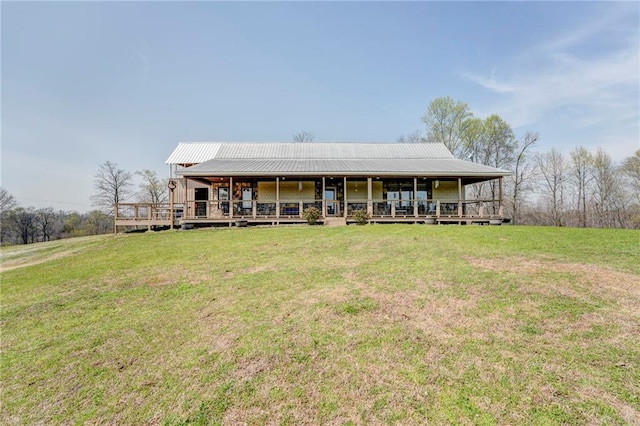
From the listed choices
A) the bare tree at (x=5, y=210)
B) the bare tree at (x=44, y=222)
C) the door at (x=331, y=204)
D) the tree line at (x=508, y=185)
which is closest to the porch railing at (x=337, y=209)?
the door at (x=331, y=204)

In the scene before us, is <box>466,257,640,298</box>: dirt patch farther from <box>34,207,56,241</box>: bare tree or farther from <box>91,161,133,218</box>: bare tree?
<box>34,207,56,241</box>: bare tree

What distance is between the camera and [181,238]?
41.3ft

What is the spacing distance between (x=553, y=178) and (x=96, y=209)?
57843mm

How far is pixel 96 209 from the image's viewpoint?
123ft

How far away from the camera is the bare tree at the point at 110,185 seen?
37.2 meters

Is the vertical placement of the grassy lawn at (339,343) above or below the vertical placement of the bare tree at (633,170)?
below

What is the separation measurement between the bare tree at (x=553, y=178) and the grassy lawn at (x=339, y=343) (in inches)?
1278

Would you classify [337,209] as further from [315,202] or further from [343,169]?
[343,169]

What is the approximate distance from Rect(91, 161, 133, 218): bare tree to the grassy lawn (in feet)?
121

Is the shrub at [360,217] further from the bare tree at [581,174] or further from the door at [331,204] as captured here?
the bare tree at [581,174]

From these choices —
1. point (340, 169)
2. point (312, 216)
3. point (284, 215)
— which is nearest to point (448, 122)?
point (340, 169)

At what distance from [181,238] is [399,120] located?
115 ft

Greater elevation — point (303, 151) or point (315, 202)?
point (303, 151)

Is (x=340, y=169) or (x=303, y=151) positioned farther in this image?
(x=303, y=151)
